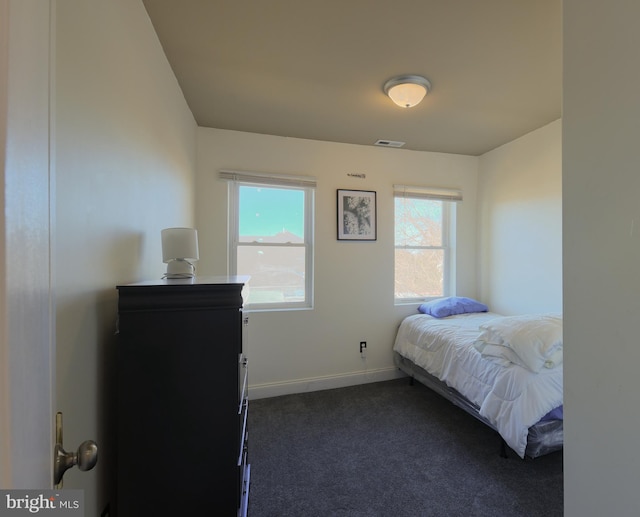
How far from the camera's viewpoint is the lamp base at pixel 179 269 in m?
1.46

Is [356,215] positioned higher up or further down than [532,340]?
higher up

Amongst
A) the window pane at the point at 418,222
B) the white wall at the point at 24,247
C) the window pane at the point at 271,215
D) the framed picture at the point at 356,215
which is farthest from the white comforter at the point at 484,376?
the white wall at the point at 24,247

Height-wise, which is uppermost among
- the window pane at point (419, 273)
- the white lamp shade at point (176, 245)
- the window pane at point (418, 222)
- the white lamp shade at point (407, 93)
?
the white lamp shade at point (407, 93)

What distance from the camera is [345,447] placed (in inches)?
86.7

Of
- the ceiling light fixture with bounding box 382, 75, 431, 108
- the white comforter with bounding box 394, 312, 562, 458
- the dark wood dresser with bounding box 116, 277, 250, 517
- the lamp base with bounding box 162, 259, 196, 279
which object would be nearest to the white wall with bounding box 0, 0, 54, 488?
the dark wood dresser with bounding box 116, 277, 250, 517

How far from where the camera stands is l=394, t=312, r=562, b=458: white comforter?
1838mm

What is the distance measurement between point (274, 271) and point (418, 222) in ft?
5.94

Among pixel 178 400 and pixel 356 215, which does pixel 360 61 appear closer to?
pixel 356 215

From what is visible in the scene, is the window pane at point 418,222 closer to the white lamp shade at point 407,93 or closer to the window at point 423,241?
the window at point 423,241

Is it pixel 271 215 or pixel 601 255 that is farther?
pixel 271 215

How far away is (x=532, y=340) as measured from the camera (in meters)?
1.94

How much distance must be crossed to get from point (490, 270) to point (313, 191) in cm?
228

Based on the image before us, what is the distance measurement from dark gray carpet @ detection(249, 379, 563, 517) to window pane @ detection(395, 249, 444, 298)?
4.08 ft

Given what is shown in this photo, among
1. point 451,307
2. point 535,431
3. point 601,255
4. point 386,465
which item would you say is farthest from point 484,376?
point 601,255
